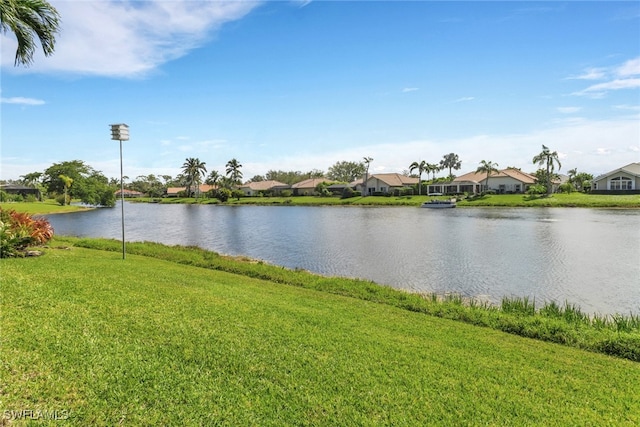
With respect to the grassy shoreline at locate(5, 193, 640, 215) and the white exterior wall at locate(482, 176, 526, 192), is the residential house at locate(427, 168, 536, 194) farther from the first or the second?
the grassy shoreline at locate(5, 193, 640, 215)

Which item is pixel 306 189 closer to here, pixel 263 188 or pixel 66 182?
pixel 263 188

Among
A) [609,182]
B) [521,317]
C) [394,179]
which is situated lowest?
[521,317]

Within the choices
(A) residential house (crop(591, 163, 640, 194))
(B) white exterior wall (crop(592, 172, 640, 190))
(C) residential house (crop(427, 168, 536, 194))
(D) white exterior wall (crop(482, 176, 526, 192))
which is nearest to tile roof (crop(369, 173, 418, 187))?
(C) residential house (crop(427, 168, 536, 194))

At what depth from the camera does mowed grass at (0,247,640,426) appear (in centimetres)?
428

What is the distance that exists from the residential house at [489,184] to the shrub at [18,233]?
75095 millimetres

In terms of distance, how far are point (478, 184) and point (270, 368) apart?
82.7m

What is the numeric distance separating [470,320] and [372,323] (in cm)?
299

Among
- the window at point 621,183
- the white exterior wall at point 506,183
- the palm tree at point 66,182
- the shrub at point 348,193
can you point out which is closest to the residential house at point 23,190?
the palm tree at point 66,182

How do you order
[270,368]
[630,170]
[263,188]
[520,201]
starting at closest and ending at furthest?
[270,368], [520,201], [630,170], [263,188]

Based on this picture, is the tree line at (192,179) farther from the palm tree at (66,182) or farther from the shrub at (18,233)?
the shrub at (18,233)

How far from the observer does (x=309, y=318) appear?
763cm

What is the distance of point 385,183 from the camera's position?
285 feet

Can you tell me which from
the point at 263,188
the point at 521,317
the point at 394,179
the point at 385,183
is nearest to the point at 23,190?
the point at 263,188

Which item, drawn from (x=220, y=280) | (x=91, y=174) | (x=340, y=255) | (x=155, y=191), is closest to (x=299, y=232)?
(x=340, y=255)
